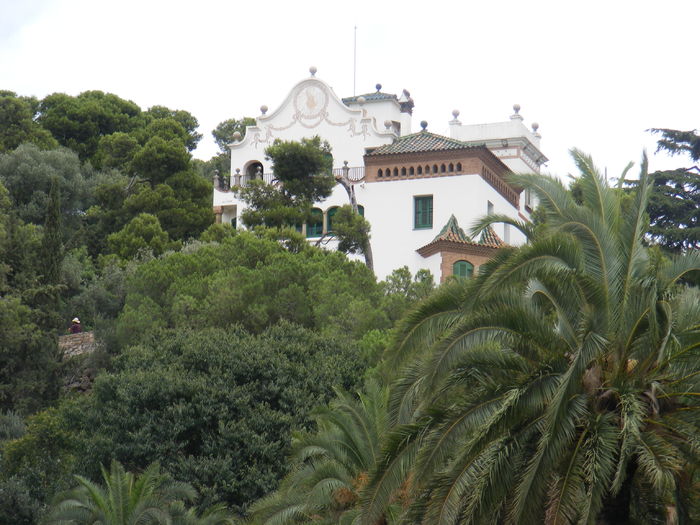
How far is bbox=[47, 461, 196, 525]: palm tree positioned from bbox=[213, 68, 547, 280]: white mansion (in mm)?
14803

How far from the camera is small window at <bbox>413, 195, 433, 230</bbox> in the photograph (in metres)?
45.4

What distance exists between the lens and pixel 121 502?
2573 cm

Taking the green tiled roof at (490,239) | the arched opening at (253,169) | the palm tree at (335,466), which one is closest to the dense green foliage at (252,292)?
the green tiled roof at (490,239)

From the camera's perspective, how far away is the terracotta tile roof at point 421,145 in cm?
4612

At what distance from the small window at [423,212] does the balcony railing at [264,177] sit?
10.9 ft

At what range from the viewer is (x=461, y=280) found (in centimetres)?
1702

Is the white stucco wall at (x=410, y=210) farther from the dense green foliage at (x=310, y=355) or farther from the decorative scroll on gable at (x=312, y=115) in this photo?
the decorative scroll on gable at (x=312, y=115)

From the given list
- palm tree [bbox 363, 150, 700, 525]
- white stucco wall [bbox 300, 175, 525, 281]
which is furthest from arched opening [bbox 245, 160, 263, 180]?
palm tree [bbox 363, 150, 700, 525]

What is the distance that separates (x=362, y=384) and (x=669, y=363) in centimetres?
1561

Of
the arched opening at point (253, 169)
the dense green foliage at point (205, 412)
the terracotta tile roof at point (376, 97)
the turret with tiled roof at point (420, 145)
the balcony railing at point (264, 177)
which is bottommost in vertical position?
the dense green foliage at point (205, 412)

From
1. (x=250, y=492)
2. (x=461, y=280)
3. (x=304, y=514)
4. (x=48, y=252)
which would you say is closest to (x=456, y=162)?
(x=48, y=252)

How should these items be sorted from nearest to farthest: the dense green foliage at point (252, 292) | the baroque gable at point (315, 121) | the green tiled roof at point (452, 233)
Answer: the dense green foliage at point (252, 292)
the green tiled roof at point (452, 233)
the baroque gable at point (315, 121)

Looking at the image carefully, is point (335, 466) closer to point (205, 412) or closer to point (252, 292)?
point (205, 412)

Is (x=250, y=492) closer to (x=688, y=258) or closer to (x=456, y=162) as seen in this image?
(x=688, y=258)
